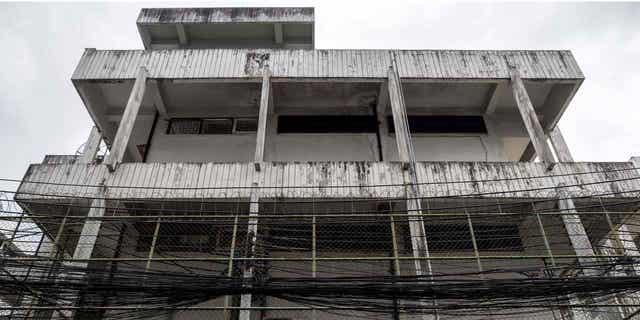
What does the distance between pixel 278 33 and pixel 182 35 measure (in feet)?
11.4

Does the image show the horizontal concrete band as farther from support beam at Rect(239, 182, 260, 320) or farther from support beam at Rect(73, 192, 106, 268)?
support beam at Rect(239, 182, 260, 320)

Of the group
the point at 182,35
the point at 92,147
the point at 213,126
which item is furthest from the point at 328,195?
the point at 182,35

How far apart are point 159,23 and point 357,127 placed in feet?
27.0

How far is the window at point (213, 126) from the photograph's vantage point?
42.4 ft

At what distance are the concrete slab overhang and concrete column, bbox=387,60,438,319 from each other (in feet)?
2.27

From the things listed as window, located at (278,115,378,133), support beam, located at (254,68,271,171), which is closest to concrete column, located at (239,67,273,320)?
support beam, located at (254,68,271,171)

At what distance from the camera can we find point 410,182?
9555mm

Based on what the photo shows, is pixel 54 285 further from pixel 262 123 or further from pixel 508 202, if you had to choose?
pixel 508 202

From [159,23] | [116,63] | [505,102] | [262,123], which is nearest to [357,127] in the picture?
[262,123]

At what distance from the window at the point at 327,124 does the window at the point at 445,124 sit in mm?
679

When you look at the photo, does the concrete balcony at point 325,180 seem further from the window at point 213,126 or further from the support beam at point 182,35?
the support beam at point 182,35

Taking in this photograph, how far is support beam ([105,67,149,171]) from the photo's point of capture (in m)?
9.91

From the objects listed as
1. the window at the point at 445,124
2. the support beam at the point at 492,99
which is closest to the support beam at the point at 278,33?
the window at the point at 445,124

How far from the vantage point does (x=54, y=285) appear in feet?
23.1
